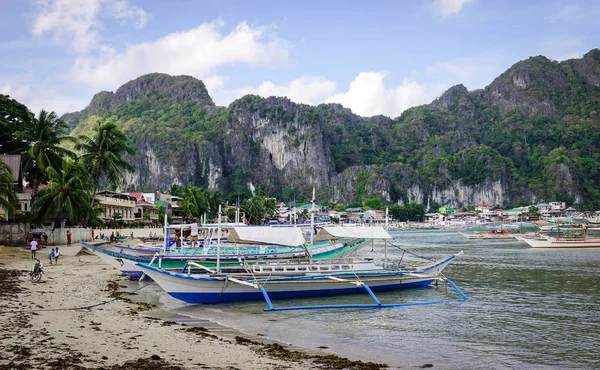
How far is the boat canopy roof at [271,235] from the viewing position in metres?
23.7

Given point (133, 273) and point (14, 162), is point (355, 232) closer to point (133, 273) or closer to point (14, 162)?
point (133, 273)

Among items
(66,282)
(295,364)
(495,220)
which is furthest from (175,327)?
(495,220)

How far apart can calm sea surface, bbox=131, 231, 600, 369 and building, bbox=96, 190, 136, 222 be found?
153 ft

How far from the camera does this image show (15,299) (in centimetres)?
1709

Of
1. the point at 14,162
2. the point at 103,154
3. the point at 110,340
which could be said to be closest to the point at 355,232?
the point at 110,340

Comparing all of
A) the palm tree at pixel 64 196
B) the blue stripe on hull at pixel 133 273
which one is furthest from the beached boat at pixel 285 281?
the palm tree at pixel 64 196

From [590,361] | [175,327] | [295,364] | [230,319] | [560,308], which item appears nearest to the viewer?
[295,364]

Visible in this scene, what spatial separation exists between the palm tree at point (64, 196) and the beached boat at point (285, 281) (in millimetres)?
22664

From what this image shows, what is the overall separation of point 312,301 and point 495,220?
180 m

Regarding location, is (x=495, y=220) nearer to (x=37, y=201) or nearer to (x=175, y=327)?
(x=37, y=201)

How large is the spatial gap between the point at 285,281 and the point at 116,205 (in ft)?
184

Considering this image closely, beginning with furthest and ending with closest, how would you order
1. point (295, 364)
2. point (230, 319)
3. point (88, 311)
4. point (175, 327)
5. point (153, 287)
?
point (153, 287), point (230, 319), point (88, 311), point (175, 327), point (295, 364)

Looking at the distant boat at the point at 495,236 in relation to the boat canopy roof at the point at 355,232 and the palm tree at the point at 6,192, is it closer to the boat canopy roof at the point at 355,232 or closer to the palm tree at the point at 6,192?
the boat canopy roof at the point at 355,232

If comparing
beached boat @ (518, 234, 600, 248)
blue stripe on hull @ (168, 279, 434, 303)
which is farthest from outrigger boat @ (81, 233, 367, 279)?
beached boat @ (518, 234, 600, 248)
